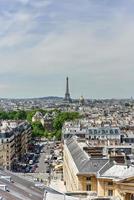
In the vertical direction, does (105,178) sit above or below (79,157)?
below

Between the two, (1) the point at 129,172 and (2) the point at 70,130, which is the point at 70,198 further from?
(2) the point at 70,130

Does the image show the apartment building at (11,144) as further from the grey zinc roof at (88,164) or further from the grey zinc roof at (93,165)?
the grey zinc roof at (93,165)

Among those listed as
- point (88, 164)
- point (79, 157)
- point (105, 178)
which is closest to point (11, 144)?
point (79, 157)

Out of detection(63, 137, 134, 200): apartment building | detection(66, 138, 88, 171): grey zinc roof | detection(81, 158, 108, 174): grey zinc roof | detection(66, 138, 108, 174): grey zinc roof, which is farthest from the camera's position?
detection(66, 138, 88, 171): grey zinc roof

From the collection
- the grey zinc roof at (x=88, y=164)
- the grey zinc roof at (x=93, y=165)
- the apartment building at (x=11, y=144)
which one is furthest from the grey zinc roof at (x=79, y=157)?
the apartment building at (x=11, y=144)

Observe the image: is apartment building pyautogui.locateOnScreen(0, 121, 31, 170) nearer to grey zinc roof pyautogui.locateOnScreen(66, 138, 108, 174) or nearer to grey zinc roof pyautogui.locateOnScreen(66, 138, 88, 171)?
grey zinc roof pyautogui.locateOnScreen(66, 138, 88, 171)

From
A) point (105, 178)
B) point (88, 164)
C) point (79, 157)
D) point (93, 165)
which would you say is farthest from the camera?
point (79, 157)

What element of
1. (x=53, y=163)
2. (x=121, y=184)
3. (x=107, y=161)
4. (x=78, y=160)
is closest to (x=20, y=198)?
(x=121, y=184)

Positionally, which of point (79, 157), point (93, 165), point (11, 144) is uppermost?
point (79, 157)

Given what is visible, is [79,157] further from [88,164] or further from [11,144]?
[11,144]

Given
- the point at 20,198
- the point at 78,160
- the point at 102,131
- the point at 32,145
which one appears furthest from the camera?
the point at 32,145

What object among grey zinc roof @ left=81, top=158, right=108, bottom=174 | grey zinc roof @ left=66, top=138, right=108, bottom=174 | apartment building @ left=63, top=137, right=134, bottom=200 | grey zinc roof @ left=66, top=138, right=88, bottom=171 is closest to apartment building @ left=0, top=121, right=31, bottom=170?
grey zinc roof @ left=66, top=138, right=88, bottom=171
